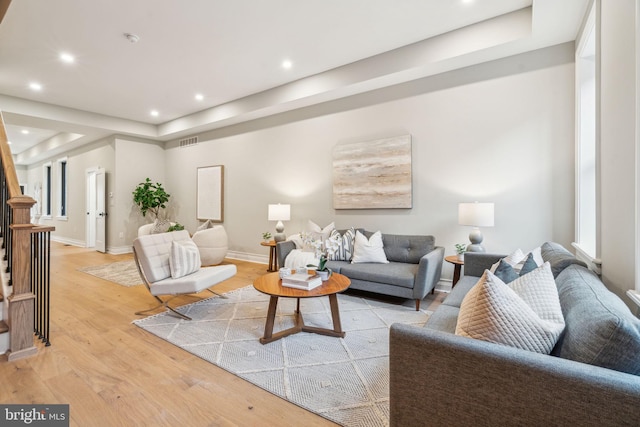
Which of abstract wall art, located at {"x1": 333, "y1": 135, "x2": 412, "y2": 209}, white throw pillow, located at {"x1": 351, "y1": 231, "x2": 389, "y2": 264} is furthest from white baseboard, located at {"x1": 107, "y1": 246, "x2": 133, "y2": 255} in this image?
white throw pillow, located at {"x1": 351, "y1": 231, "x2": 389, "y2": 264}

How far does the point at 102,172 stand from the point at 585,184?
29.0ft

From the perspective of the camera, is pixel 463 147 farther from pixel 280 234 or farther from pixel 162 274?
pixel 162 274

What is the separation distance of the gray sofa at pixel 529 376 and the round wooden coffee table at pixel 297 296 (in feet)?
4.16

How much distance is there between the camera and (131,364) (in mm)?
2113

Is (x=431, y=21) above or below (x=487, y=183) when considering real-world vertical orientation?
above

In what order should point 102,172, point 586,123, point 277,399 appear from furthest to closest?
point 102,172
point 586,123
point 277,399

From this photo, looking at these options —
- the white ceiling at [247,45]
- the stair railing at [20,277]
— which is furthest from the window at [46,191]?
the stair railing at [20,277]

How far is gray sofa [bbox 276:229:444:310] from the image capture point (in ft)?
10.1

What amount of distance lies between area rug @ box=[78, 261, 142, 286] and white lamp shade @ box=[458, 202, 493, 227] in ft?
14.5

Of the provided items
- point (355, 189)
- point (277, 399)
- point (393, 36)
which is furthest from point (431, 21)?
point (277, 399)

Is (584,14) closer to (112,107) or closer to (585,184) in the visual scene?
(585,184)

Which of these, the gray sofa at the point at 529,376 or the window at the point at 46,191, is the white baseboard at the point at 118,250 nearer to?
the window at the point at 46,191

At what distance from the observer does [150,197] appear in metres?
6.79

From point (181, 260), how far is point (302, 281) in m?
1.47
